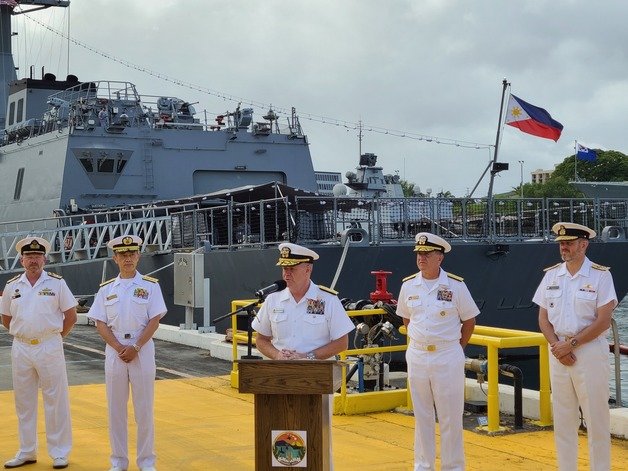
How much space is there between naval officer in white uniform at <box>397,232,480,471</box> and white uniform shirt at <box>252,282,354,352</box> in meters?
0.69

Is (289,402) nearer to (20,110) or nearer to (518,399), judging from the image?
(518,399)

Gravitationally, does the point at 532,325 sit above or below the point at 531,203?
below

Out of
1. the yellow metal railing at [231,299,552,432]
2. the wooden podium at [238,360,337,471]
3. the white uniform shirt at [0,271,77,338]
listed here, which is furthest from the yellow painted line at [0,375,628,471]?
the wooden podium at [238,360,337,471]

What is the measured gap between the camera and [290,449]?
5273 mm

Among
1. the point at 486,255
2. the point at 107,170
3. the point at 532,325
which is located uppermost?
the point at 107,170

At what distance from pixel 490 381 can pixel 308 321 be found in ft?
A: 8.83

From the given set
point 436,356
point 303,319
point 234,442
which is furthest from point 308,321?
point 234,442

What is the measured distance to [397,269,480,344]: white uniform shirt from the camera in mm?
6262

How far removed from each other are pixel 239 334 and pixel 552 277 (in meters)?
A: 5.23

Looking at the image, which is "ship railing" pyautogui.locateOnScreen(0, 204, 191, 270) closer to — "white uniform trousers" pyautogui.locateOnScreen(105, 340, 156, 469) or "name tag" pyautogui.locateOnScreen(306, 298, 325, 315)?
"white uniform trousers" pyautogui.locateOnScreen(105, 340, 156, 469)

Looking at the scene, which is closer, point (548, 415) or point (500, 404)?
point (548, 415)

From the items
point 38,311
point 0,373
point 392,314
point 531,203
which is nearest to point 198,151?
point 531,203

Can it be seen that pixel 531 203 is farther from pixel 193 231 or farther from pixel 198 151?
pixel 198 151

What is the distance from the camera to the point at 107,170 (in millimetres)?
24641
